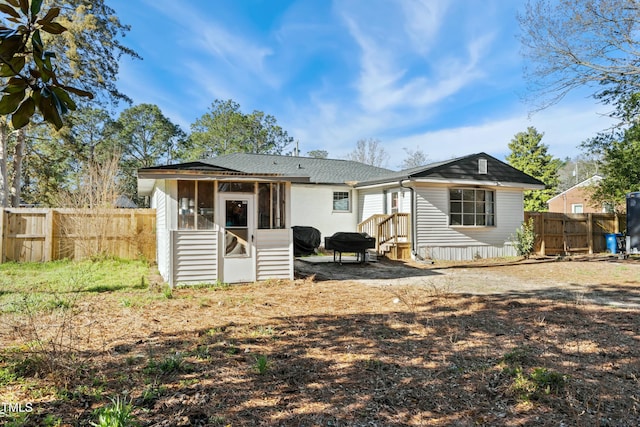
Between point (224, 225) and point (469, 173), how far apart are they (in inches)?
390

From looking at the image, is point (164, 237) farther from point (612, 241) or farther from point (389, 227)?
point (612, 241)

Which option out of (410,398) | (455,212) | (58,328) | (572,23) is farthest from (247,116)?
(410,398)

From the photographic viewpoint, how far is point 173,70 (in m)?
18.5

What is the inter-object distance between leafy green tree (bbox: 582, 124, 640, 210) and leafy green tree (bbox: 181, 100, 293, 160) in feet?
89.7

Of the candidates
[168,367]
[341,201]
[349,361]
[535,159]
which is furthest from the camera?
[535,159]

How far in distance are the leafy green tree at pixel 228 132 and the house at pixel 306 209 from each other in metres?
16.0

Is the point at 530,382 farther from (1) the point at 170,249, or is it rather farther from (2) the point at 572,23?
(2) the point at 572,23

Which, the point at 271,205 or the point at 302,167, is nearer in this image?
the point at 271,205

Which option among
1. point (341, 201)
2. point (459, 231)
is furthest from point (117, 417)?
point (341, 201)

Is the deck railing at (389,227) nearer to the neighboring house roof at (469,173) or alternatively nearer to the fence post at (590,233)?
the neighboring house roof at (469,173)

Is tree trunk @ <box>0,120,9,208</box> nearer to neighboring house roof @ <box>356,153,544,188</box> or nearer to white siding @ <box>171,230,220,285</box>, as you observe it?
white siding @ <box>171,230,220,285</box>

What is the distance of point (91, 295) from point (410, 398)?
6.46m

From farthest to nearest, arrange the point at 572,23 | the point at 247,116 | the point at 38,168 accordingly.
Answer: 1. the point at 247,116
2. the point at 38,168
3. the point at 572,23

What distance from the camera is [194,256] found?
799 centimetres
